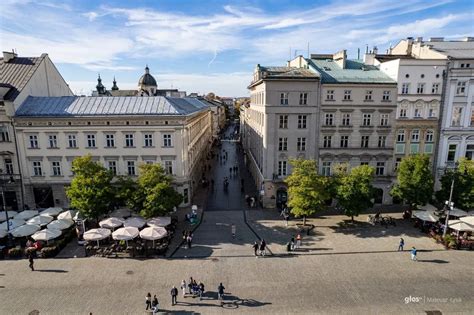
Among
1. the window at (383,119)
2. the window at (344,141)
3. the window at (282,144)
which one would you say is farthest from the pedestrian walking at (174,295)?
the window at (383,119)

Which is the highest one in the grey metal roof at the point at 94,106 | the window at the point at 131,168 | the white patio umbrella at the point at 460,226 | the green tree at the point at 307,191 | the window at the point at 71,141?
the grey metal roof at the point at 94,106

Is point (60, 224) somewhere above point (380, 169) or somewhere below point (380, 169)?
below

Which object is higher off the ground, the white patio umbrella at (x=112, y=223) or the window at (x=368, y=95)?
the window at (x=368, y=95)

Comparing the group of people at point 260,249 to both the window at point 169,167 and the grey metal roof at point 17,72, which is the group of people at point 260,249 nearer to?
the window at point 169,167

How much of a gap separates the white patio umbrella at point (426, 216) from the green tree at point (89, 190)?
108ft

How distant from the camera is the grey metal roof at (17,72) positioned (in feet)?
124

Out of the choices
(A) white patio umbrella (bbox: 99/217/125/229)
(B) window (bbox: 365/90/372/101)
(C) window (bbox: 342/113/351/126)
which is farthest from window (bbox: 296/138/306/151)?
(A) white patio umbrella (bbox: 99/217/125/229)

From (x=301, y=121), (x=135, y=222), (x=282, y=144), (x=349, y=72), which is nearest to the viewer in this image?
(x=135, y=222)

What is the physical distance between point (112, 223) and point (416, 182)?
32.4 m

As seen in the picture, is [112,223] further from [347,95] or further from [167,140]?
[347,95]

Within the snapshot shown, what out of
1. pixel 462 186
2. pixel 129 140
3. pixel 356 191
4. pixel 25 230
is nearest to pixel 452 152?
pixel 462 186

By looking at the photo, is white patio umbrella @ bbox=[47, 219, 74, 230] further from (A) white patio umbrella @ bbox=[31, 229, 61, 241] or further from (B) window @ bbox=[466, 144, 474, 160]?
(B) window @ bbox=[466, 144, 474, 160]

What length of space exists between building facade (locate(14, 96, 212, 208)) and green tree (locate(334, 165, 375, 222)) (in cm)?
1855

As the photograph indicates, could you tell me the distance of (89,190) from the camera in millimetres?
31516
